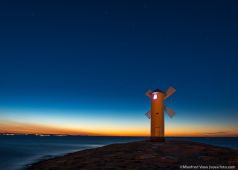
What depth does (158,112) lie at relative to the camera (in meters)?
22.8

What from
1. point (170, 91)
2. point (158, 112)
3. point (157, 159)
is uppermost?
point (170, 91)

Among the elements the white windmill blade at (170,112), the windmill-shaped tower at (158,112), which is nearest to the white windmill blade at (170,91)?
the windmill-shaped tower at (158,112)

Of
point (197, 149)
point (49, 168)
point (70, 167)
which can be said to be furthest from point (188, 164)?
point (49, 168)

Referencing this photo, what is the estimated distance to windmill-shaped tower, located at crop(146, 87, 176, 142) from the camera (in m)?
22.7

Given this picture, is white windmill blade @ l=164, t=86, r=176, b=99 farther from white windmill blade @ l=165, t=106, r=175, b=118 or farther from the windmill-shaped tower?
white windmill blade @ l=165, t=106, r=175, b=118

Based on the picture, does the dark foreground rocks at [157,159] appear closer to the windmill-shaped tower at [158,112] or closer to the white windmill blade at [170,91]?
the windmill-shaped tower at [158,112]

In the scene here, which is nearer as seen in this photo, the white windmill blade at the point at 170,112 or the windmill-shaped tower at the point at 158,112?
the windmill-shaped tower at the point at 158,112

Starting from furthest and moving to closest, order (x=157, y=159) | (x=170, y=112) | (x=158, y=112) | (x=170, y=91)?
(x=170, y=91) < (x=170, y=112) < (x=158, y=112) < (x=157, y=159)

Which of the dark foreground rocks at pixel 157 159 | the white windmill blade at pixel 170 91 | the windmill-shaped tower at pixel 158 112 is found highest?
the white windmill blade at pixel 170 91

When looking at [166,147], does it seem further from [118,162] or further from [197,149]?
[118,162]

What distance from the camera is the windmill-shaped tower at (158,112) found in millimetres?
22672

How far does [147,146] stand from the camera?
64.7 ft

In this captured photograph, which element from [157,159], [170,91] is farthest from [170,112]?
[157,159]

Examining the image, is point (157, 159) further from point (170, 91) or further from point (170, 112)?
point (170, 91)
